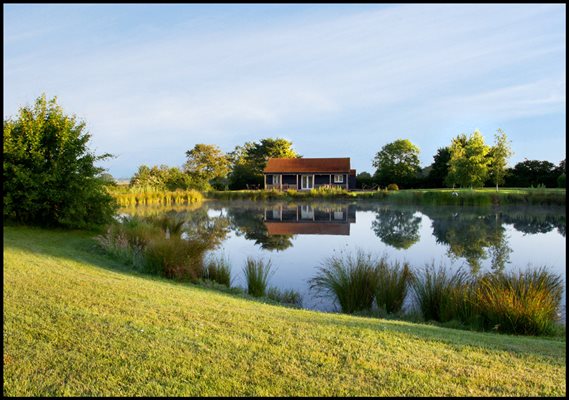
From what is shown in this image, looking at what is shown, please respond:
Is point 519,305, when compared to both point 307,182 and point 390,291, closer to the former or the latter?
point 390,291

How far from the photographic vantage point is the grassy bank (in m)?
25.5

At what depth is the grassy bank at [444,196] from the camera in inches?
1002

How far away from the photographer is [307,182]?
43.1m

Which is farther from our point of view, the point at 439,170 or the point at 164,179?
the point at 439,170

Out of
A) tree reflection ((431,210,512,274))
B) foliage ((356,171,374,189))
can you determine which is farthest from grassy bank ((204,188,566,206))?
foliage ((356,171,374,189))

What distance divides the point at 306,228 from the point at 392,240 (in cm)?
401

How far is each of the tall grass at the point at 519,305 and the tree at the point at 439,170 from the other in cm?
3930

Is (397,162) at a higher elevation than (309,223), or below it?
higher

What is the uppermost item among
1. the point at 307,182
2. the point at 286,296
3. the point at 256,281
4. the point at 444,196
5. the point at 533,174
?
the point at 533,174

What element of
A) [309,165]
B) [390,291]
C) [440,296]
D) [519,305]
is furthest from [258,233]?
[309,165]

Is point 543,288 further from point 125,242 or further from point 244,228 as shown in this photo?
point 244,228

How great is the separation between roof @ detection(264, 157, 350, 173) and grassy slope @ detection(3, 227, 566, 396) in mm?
37728

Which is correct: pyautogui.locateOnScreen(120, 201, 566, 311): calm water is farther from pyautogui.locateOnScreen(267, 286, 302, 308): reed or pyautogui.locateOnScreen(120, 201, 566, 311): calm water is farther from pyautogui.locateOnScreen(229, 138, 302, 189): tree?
pyautogui.locateOnScreen(229, 138, 302, 189): tree

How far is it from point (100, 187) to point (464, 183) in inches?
1165
